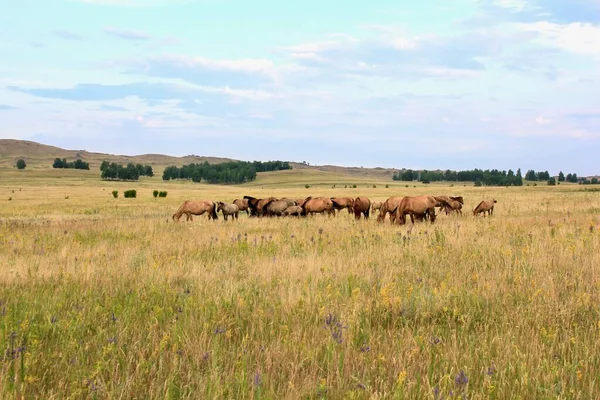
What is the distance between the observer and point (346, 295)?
5.84 m

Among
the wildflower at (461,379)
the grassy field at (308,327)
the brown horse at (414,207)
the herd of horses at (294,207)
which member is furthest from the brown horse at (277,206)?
the wildflower at (461,379)

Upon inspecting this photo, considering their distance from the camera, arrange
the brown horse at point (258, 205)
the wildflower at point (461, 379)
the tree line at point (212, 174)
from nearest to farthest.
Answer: the wildflower at point (461, 379) → the brown horse at point (258, 205) → the tree line at point (212, 174)

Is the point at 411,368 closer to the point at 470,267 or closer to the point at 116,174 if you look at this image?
the point at 470,267

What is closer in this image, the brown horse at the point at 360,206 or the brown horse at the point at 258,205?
the brown horse at the point at 360,206

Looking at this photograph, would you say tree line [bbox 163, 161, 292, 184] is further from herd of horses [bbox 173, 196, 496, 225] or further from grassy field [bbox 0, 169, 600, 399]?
grassy field [bbox 0, 169, 600, 399]

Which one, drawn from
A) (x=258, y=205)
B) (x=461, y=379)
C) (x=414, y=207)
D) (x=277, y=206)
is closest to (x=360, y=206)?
(x=277, y=206)

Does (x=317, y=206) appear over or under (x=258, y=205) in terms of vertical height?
over

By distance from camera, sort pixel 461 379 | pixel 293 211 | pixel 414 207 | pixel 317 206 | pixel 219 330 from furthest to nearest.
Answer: pixel 317 206 < pixel 293 211 < pixel 414 207 < pixel 219 330 < pixel 461 379

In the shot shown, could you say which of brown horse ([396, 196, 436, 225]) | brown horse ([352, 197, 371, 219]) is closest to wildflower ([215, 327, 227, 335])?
brown horse ([396, 196, 436, 225])

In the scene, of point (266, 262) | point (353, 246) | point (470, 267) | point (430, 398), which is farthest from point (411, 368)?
point (353, 246)

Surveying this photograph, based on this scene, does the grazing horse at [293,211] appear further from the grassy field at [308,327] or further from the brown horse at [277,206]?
the grassy field at [308,327]

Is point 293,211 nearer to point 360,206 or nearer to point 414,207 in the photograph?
point 360,206

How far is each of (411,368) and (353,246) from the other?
7125mm

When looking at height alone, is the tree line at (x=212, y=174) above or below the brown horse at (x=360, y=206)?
above
